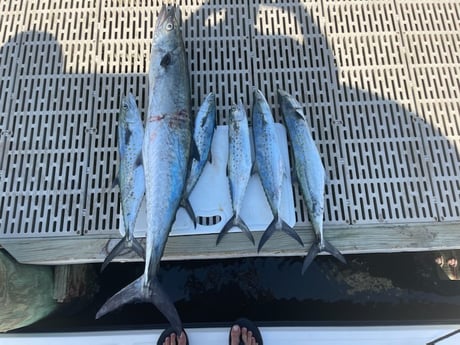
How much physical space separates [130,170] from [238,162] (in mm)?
770

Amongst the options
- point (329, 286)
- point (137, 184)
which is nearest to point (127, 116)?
point (137, 184)

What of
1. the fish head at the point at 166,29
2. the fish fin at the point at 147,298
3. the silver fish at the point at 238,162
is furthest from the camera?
the fish head at the point at 166,29

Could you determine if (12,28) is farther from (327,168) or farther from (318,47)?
(327,168)

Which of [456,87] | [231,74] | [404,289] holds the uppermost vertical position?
[231,74]

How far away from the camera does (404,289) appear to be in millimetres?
3275

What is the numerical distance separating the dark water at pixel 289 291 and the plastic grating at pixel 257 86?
0.73m

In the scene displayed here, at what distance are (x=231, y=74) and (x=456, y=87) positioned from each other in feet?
6.11

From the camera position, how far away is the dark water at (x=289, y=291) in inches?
125

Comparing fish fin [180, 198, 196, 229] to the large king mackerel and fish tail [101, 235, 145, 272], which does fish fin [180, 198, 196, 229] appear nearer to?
the large king mackerel

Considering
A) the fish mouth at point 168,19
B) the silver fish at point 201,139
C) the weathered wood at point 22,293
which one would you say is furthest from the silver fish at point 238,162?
the weathered wood at point 22,293

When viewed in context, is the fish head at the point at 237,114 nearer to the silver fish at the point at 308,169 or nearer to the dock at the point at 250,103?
the dock at the point at 250,103

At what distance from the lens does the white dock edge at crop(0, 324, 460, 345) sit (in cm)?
266

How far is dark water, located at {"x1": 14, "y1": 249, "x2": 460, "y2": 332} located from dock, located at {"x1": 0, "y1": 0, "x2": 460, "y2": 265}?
0.57 m

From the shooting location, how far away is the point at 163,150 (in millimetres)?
2541
